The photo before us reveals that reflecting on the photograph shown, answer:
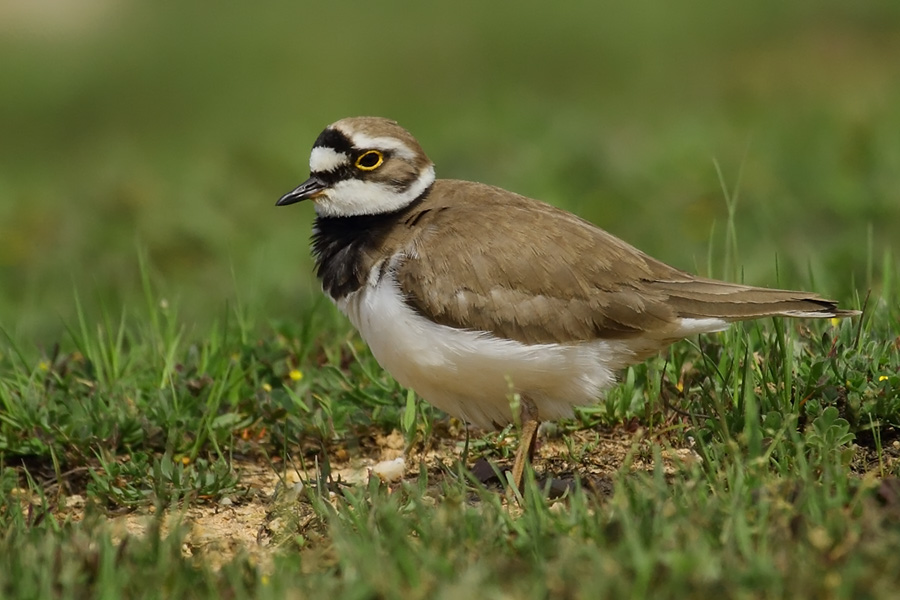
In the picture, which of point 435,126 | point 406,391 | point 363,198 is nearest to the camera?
point 363,198

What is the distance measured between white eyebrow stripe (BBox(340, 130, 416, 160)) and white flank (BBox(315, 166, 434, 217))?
15 centimetres

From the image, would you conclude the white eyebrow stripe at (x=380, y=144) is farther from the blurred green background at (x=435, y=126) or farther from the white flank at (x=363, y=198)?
the blurred green background at (x=435, y=126)

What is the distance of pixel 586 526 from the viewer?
4.12 meters

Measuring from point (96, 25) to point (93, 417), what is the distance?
1547 cm

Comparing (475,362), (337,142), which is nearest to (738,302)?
(475,362)

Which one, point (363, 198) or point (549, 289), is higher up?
point (363, 198)

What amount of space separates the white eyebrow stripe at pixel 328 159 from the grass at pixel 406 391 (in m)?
1.00

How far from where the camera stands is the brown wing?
5.24 meters

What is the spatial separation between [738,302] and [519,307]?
0.93 m

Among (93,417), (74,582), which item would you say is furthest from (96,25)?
(74,582)

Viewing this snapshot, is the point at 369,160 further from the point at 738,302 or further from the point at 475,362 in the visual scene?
the point at 738,302

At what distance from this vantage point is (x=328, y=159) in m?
5.81

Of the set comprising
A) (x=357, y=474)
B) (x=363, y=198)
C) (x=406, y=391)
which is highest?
Answer: (x=363, y=198)

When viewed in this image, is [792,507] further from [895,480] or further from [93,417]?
[93,417]
